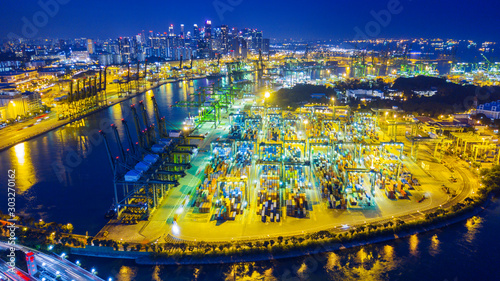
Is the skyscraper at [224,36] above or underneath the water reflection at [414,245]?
above

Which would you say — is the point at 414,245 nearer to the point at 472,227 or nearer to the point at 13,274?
the point at 472,227

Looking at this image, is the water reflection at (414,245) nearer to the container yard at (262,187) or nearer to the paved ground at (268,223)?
the paved ground at (268,223)

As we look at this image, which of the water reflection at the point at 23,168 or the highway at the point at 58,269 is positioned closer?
the highway at the point at 58,269

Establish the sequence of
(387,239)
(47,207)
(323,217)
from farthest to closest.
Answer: (47,207)
(323,217)
(387,239)

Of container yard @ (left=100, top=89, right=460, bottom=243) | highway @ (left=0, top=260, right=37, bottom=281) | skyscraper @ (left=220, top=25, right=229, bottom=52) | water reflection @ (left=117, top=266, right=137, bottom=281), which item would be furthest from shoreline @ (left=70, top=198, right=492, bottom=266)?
skyscraper @ (left=220, top=25, right=229, bottom=52)

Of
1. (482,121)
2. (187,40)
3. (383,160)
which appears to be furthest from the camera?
(187,40)

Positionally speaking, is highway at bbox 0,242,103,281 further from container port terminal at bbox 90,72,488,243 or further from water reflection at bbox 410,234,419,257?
water reflection at bbox 410,234,419,257

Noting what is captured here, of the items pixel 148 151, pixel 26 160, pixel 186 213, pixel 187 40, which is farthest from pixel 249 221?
pixel 187 40

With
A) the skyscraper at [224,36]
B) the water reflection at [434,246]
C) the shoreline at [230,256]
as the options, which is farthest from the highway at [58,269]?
the skyscraper at [224,36]

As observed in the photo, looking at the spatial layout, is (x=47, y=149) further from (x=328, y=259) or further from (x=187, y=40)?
(x=187, y=40)
